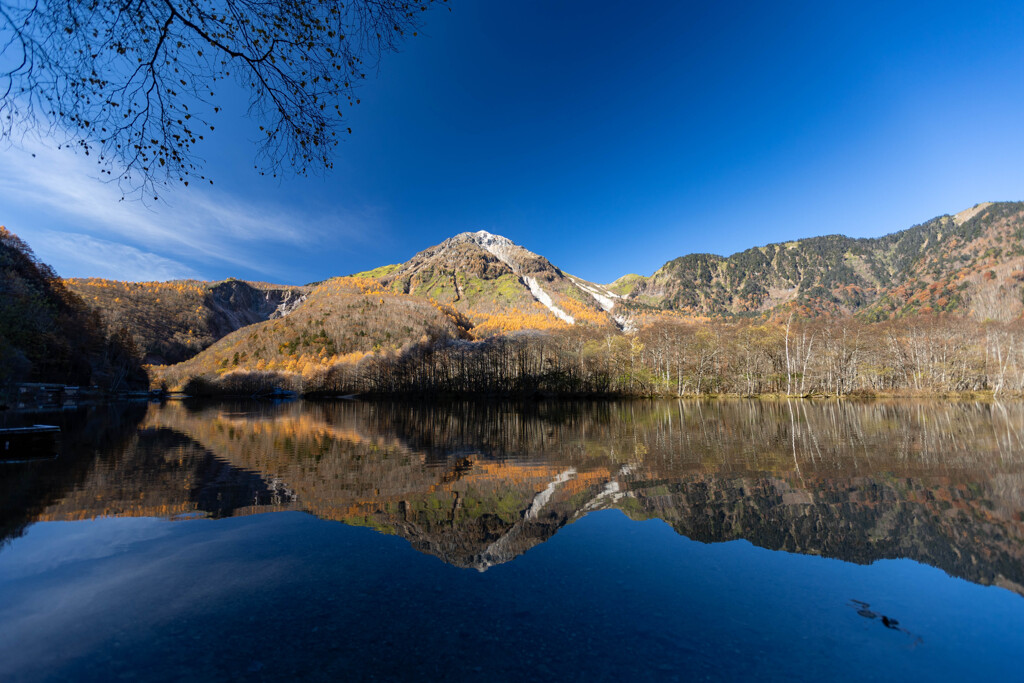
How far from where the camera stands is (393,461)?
15.9 meters

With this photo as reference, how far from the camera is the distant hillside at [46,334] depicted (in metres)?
46.4

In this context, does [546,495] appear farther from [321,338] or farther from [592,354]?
[321,338]

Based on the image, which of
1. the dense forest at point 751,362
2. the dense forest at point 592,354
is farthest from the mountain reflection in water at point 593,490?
the dense forest at point 751,362

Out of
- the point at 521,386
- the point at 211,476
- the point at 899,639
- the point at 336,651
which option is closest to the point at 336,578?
the point at 336,651

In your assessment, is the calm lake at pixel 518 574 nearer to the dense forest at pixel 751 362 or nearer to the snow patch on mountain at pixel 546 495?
the snow patch on mountain at pixel 546 495

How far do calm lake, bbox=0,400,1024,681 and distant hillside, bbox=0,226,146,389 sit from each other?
146 feet

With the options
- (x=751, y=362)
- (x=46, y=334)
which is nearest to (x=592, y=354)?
(x=751, y=362)

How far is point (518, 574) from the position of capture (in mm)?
6336

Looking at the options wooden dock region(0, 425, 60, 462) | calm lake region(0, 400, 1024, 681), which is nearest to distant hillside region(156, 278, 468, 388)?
Answer: wooden dock region(0, 425, 60, 462)

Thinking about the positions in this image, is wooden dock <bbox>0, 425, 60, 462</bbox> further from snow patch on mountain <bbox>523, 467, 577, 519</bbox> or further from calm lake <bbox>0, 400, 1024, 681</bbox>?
snow patch on mountain <bbox>523, 467, 577, 519</bbox>

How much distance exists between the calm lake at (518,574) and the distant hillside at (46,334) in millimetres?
44467

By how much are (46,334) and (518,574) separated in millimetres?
87929

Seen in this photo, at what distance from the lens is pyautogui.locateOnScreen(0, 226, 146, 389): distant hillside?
46.4m

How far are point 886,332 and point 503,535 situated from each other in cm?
8802
